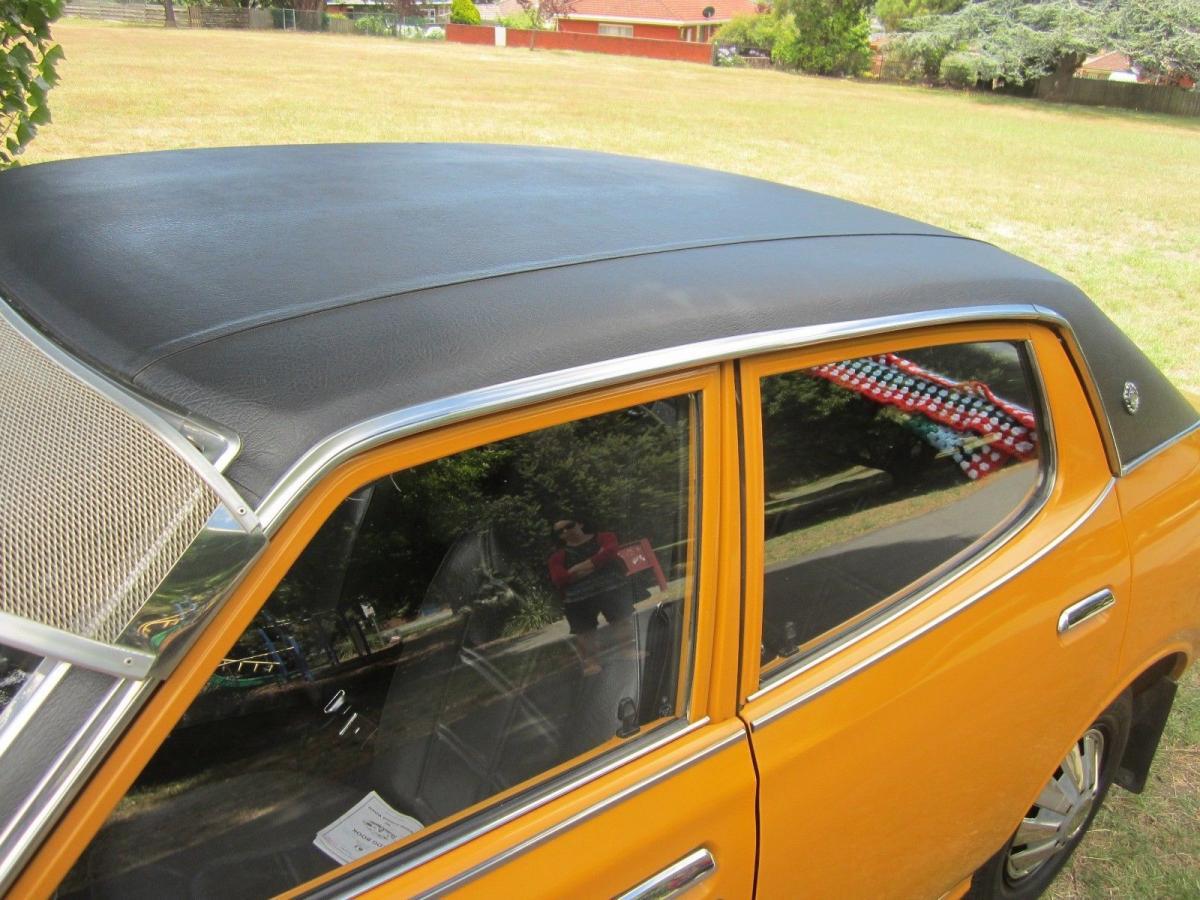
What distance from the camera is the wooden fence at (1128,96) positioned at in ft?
107

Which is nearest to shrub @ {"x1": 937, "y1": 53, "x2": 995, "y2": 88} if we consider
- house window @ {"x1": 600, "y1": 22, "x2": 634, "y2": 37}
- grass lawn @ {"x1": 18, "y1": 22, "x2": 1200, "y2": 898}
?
grass lawn @ {"x1": 18, "y1": 22, "x2": 1200, "y2": 898}

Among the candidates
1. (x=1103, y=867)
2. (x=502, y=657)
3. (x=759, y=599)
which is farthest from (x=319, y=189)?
(x=1103, y=867)

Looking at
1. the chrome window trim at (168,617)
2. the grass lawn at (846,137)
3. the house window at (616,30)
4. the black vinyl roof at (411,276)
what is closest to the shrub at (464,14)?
the house window at (616,30)

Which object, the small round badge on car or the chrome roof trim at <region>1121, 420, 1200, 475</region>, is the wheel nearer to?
the chrome roof trim at <region>1121, 420, 1200, 475</region>

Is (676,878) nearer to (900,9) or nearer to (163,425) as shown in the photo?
(163,425)

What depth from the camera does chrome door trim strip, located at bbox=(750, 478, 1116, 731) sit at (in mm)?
1482

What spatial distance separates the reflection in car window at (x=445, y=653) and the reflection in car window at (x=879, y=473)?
0.68 ft

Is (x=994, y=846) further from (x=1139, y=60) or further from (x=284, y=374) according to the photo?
(x=1139, y=60)

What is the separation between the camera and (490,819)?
Answer: 1240 mm

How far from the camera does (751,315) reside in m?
1.46

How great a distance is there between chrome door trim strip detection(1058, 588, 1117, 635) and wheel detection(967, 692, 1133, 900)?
0.36 m

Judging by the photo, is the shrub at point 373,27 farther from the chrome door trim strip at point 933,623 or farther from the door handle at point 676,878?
the door handle at point 676,878

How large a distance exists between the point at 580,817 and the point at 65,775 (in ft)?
2.00

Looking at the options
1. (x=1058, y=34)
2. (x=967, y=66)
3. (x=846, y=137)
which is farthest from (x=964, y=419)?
(x=967, y=66)
